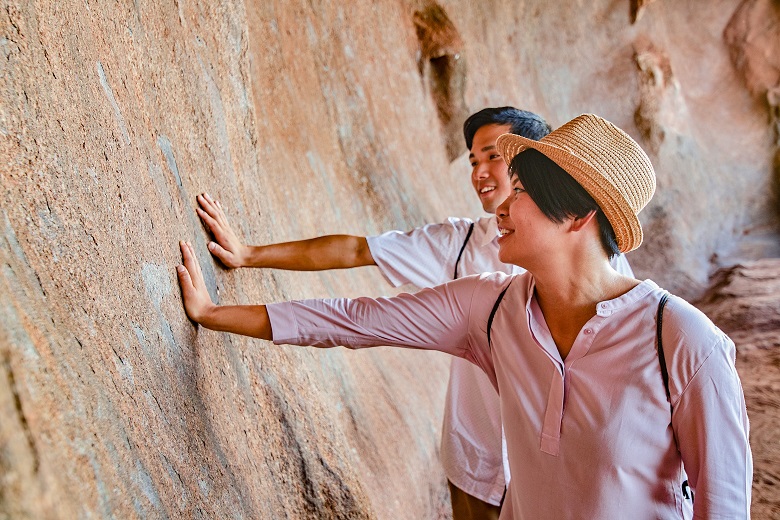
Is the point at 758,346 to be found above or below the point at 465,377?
below

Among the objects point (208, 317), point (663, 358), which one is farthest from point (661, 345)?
point (208, 317)

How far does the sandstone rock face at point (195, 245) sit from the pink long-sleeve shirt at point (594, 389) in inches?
12.8

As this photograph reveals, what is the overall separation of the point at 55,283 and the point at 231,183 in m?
1.03

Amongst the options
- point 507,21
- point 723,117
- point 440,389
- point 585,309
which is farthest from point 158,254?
point 723,117

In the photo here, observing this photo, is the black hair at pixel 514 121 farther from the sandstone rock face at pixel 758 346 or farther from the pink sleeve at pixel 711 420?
the sandstone rock face at pixel 758 346

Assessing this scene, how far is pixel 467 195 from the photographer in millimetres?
Answer: 6223

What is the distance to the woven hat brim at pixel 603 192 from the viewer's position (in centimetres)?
157

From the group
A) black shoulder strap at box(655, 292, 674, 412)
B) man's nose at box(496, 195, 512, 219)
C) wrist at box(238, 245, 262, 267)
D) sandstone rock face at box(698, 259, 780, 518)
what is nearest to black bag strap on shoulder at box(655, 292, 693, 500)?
black shoulder strap at box(655, 292, 674, 412)

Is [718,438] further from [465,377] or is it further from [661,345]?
[465,377]

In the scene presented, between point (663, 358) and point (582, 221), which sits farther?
point (582, 221)

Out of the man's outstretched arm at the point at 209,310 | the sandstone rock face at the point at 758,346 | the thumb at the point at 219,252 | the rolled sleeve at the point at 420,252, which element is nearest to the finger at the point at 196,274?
the man's outstretched arm at the point at 209,310

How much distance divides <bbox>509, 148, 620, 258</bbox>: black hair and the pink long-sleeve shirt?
0.50 feet

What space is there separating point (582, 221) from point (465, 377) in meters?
0.91

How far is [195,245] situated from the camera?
5.88ft
